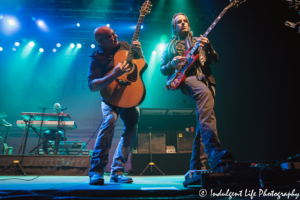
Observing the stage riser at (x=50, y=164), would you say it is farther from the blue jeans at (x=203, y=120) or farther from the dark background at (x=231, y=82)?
the blue jeans at (x=203, y=120)

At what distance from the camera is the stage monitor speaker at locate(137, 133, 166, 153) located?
5.24 meters

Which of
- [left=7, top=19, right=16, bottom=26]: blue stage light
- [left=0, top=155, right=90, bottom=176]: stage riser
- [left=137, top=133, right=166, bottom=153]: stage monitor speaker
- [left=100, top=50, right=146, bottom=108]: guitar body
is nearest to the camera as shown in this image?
[left=100, top=50, right=146, bottom=108]: guitar body

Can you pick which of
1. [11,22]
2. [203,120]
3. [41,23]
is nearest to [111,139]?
[203,120]

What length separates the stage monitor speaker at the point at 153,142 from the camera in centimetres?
524

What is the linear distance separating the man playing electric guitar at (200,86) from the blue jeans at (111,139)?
0.88m

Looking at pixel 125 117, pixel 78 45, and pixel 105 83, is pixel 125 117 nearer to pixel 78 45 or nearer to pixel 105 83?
pixel 105 83

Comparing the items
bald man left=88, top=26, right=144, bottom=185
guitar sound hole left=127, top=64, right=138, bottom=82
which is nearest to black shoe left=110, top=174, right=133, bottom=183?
bald man left=88, top=26, right=144, bottom=185

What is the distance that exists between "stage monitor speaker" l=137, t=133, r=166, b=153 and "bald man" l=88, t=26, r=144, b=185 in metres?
2.70

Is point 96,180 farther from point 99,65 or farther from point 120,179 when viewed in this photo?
point 99,65

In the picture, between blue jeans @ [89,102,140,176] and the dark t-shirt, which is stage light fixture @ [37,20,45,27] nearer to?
the dark t-shirt

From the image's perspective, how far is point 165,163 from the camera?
201 inches

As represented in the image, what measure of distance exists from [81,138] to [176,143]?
5951 millimetres

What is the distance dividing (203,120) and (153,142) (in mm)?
3584

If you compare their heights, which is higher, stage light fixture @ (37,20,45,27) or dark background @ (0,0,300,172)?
stage light fixture @ (37,20,45,27)
